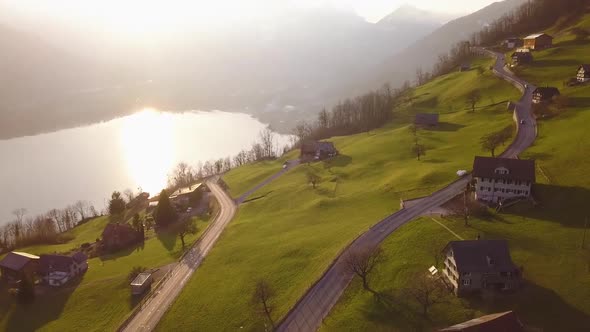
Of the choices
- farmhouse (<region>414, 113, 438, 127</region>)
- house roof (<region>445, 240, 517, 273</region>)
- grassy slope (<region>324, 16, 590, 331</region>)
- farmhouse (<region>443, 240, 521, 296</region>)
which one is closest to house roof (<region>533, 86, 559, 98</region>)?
grassy slope (<region>324, 16, 590, 331</region>)

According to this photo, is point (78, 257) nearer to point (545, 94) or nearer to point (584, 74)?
point (545, 94)

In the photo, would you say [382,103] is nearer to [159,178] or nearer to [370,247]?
[159,178]

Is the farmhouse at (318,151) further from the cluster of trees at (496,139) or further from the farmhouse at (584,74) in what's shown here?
the farmhouse at (584,74)

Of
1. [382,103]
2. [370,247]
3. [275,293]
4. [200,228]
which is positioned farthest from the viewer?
[382,103]

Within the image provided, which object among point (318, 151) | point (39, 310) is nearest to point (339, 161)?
point (318, 151)

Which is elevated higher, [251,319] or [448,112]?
[448,112]

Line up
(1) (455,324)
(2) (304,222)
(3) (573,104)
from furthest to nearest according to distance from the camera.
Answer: (3) (573,104) < (2) (304,222) < (1) (455,324)

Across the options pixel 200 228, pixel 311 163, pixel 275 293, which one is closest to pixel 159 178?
pixel 311 163
